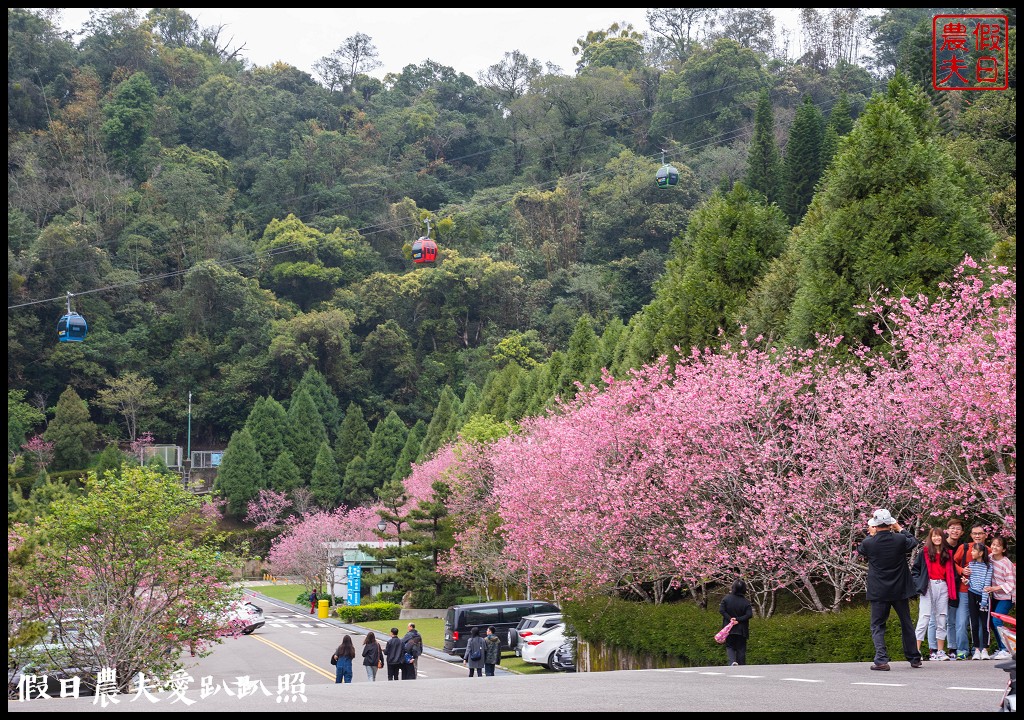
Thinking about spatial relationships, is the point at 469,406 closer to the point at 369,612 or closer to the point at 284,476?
the point at 284,476

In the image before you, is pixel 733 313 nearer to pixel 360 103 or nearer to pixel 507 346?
pixel 507 346

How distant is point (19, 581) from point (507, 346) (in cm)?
6635

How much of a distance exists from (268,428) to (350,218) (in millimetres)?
29903

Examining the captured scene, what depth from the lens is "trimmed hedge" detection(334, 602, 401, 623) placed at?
1761 inches

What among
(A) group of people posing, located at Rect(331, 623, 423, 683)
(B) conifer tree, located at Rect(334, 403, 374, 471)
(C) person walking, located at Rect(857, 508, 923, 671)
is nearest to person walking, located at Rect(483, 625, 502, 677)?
(A) group of people posing, located at Rect(331, 623, 423, 683)

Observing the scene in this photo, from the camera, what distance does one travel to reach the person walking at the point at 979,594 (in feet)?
39.2

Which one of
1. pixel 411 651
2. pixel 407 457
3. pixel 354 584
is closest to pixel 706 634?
pixel 411 651

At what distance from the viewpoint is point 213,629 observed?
66.6 ft

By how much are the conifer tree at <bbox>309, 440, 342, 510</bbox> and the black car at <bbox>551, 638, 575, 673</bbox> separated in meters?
54.9

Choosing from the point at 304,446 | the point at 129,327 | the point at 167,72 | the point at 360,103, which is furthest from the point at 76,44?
the point at 304,446

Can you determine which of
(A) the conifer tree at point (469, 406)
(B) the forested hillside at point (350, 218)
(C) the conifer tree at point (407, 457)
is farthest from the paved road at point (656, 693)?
(C) the conifer tree at point (407, 457)

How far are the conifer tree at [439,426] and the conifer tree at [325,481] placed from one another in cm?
1117

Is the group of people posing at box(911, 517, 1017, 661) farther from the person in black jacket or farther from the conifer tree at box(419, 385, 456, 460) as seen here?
the conifer tree at box(419, 385, 456, 460)

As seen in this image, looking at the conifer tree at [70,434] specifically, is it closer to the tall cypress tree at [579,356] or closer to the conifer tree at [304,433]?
the conifer tree at [304,433]
